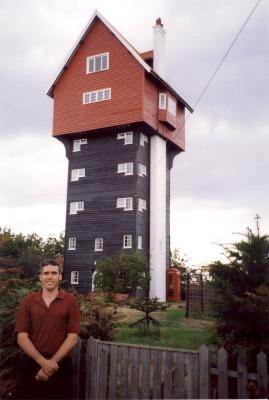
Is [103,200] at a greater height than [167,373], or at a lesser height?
greater

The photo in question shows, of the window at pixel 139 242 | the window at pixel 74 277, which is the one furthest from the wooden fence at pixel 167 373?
the window at pixel 74 277

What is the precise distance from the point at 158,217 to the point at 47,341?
33729mm

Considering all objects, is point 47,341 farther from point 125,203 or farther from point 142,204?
point 142,204

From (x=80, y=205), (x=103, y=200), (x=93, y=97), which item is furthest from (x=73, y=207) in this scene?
(x=93, y=97)

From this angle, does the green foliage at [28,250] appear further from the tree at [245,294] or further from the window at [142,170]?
the tree at [245,294]

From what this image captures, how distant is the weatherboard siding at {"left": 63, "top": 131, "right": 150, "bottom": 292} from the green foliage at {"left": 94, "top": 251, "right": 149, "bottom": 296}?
4213 mm

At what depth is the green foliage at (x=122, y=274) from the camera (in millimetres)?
32000

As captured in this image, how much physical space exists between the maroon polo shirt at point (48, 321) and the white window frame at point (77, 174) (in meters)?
35.2

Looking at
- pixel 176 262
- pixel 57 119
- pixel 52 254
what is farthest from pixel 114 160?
pixel 52 254

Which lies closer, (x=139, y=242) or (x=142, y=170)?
(x=139, y=242)

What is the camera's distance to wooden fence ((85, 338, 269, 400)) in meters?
6.30

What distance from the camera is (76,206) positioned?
40.6 meters

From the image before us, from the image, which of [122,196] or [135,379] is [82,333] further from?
[122,196]

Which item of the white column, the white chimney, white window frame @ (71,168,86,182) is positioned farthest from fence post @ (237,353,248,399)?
the white chimney
